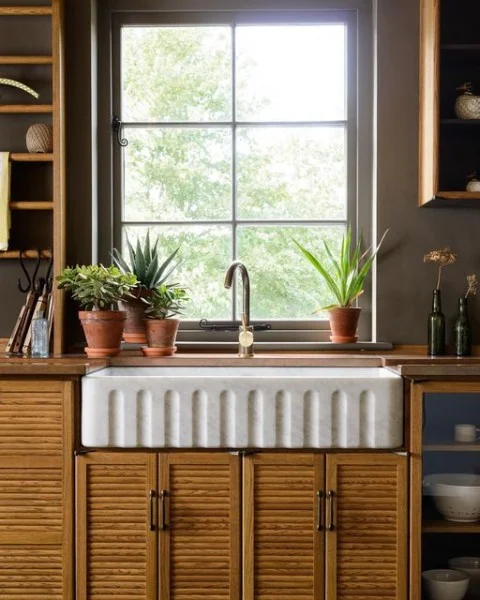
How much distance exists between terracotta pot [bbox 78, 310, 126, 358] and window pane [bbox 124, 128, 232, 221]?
63cm

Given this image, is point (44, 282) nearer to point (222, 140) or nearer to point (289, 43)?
point (222, 140)

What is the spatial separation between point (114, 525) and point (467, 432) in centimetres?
121

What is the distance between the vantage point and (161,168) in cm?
380

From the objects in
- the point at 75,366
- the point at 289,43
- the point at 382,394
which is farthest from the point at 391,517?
the point at 289,43

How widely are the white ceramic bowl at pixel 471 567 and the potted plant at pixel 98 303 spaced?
1.44 meters

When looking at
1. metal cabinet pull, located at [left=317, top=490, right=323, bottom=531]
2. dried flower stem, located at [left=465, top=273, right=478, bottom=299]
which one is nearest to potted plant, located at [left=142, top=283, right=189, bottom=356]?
metal cabinet pull, located at [left=317, top=490, right=323, bottom=531]

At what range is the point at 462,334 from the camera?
3.45 m

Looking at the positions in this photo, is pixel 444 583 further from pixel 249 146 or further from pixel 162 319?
pixel 249 146

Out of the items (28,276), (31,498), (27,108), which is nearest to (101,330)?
(28,276)

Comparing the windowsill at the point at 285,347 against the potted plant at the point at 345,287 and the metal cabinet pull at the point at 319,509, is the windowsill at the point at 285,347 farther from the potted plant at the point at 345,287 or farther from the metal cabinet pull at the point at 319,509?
the metal cabinet pull at the point at 319,509

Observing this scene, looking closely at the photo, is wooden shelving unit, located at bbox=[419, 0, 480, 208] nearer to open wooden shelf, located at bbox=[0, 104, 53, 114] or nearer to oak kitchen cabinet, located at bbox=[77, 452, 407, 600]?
oak kitchen cabinet, located at bbox=[77, 452, 407, 600]

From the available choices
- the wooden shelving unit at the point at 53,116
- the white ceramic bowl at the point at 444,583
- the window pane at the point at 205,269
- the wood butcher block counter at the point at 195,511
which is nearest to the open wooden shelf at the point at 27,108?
the wooden shelving unit at the point at 53,116

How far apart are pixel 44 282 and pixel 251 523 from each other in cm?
134

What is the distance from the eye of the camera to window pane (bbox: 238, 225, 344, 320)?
3768mm
